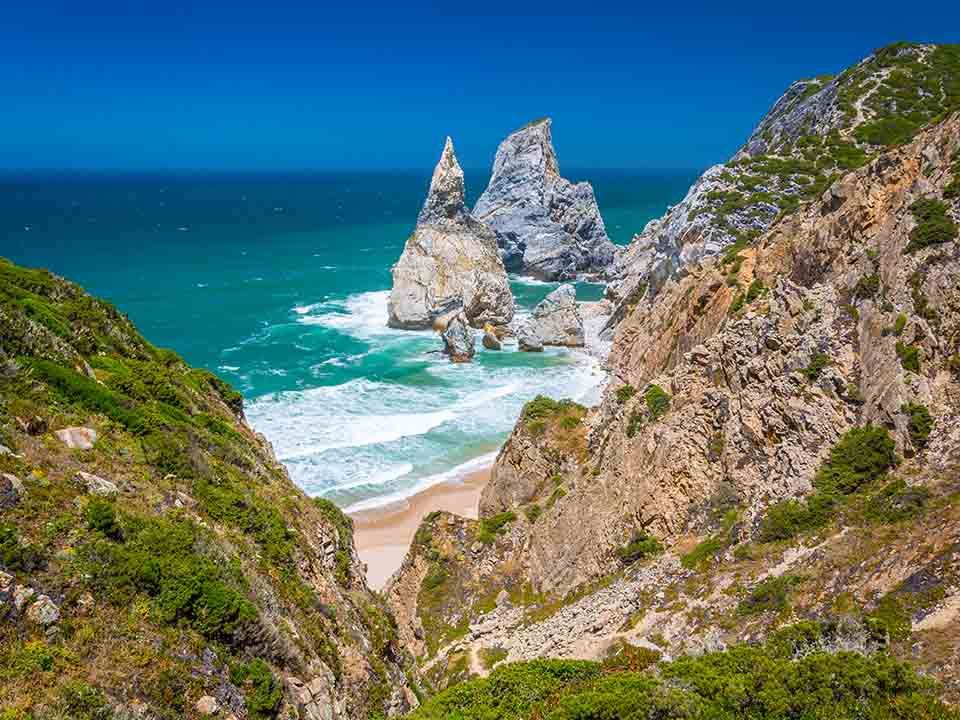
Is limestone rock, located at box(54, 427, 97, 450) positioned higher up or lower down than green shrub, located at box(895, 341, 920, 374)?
higher up

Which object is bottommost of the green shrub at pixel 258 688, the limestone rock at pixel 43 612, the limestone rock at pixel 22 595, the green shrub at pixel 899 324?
the green shrub at pixel 258 688

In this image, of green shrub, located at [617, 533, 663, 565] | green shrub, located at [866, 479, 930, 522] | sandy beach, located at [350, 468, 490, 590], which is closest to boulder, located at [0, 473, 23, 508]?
green shrub, located at [617, 533, 663, 565]

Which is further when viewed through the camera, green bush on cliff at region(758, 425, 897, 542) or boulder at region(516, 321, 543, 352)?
boulder at region(516, 321, 543, 352)

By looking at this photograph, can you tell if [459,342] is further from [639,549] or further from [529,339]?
[639,549]

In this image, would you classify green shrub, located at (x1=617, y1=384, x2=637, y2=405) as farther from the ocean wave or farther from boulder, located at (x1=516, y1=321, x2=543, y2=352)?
boulder, located at (x1=516, y1=321, x2=543, y2=352)

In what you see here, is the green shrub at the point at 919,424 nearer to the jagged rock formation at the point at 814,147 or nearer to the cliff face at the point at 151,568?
the cliff face at the point at 151,568

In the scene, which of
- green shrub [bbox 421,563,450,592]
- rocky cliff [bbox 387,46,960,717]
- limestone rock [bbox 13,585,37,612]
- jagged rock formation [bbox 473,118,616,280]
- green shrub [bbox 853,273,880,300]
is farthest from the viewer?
jagged rock formation [bbox 473,118,616,280]

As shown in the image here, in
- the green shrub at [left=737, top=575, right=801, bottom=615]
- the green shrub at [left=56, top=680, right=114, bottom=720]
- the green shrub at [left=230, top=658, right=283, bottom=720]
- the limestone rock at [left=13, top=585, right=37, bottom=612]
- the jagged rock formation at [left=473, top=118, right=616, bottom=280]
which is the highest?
the jagged rock formation at [left=473, top=118, right=616, bottom=280]

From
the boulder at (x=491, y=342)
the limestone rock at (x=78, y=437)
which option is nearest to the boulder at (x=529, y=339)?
the boulder at (x=491, y=342)
